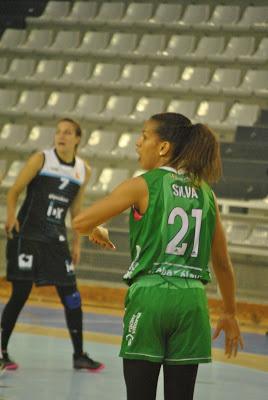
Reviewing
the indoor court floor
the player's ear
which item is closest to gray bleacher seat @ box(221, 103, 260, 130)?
the indoor court floor

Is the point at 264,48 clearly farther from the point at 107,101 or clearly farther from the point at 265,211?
the point at 265,211

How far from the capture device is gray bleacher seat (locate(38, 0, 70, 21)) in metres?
14.1

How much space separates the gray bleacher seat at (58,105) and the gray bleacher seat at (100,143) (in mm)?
817

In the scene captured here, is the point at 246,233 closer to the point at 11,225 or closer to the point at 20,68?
the point at 11,225

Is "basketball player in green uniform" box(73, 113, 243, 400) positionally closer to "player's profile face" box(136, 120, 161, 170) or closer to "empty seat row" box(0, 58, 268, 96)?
"player's profile face" box(136, 120, 161, 170)

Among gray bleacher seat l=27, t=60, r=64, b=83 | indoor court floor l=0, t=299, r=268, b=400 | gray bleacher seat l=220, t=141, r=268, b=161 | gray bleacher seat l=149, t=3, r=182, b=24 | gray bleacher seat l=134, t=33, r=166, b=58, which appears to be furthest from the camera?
gray bleacher seat l=149, t=3, r=182, b=24

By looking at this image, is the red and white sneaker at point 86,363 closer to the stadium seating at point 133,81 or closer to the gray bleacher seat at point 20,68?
the stadium seating at point 133,81

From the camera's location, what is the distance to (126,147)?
11.2m

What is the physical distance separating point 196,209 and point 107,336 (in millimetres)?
4745

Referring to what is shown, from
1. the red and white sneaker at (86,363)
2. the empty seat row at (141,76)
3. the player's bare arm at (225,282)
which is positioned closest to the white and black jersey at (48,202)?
the red and white sneaker at (86,363)

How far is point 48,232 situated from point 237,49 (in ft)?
21.6

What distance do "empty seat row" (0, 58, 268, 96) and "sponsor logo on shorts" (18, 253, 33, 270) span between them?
570 centimetres

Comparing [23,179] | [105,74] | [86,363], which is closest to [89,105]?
[105,74]

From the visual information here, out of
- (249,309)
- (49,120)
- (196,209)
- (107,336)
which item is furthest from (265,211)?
(196,209)
